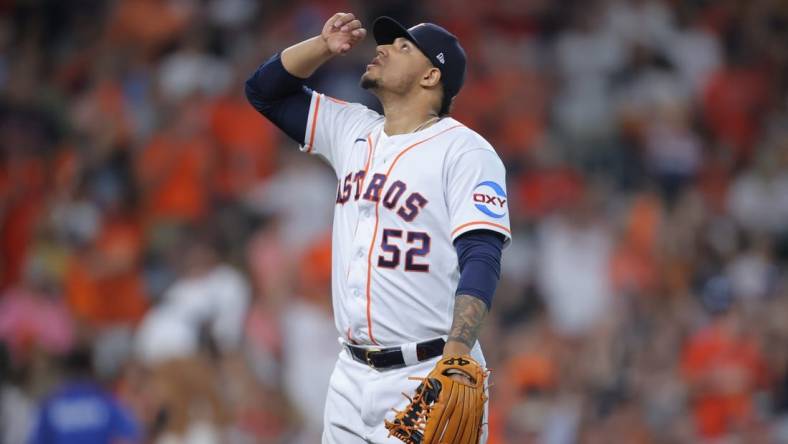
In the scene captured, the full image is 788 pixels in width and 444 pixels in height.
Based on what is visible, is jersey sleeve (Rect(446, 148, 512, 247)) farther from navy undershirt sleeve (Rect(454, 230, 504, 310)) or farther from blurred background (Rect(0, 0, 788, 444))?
blurred background (Rect(0, 0, 788, 444))

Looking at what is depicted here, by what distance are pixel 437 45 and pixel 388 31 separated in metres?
0.17

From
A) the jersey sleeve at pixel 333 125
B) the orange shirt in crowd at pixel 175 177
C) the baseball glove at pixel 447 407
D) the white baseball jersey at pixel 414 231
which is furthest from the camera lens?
the orange shirt in crowd at pixel 175 177

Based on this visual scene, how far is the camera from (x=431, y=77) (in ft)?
14.3

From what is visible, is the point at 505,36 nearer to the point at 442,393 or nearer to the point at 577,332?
the point at 577,332

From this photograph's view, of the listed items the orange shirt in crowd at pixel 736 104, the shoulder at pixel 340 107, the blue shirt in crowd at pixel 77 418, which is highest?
the orange shirt in crowd at pixel 736 104

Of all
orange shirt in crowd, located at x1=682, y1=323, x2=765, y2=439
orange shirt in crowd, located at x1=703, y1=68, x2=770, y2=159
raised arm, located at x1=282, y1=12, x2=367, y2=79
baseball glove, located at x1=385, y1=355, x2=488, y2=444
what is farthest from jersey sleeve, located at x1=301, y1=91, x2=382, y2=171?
orange shirt in crowd, located at x1=703, y1=68, x2=770, y2=159

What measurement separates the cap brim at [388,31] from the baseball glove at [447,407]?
45.9 inches

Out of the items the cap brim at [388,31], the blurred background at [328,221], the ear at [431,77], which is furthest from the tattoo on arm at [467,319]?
the blurred background at [328,221]

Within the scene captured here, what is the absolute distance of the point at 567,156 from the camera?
33.5 ft

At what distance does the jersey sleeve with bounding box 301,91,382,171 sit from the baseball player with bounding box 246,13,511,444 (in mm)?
84

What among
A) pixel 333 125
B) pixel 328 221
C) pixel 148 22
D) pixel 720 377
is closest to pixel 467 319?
pixel 333 125

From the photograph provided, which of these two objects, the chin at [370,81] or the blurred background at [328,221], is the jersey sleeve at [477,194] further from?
the blurred background at [328,221]

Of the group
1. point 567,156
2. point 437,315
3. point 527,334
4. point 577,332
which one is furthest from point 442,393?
point 567,156

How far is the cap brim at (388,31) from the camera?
171 inches
